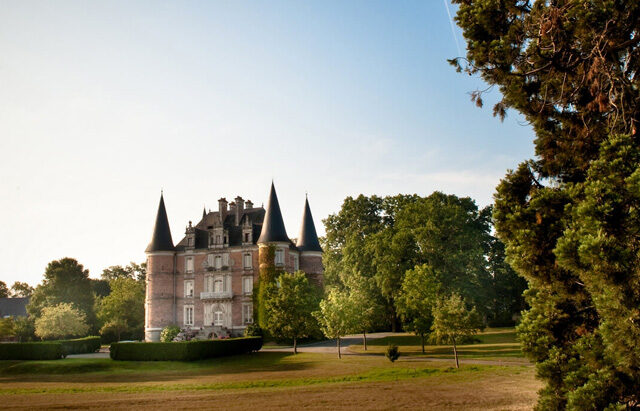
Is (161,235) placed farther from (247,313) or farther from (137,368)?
(137,368)

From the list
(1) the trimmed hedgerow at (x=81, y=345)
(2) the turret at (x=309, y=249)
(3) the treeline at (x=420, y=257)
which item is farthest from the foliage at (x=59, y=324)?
(3) the treeline at (x=420, y=257)

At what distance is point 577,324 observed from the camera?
1066cm

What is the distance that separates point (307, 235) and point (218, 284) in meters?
9.76

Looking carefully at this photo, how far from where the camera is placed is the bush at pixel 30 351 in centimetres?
3678

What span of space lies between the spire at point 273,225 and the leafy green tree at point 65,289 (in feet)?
83.9

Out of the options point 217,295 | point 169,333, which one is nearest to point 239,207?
point 217,295

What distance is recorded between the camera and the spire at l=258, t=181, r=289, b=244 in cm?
4816

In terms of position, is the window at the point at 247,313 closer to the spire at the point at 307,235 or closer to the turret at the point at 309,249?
the turret at the point at 309,249

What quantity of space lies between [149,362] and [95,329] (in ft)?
104

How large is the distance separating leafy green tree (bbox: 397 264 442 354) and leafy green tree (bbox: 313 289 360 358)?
146 inches

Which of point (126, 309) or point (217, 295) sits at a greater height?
point (217, 295)

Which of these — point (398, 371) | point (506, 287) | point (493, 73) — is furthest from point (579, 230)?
point (506, 287)

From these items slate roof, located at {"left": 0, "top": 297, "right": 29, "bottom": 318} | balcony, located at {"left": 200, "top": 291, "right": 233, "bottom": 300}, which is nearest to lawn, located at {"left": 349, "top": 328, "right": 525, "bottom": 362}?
balcony, located at {"left": 200, "top": 291, "right": 233, "bottom": 300}

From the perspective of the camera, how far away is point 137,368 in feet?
106
